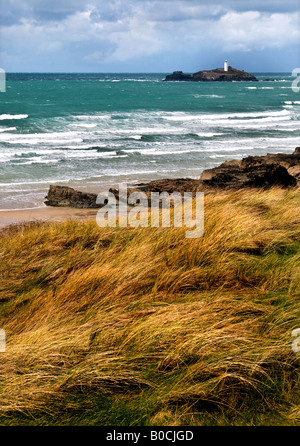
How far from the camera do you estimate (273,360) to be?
118 inches

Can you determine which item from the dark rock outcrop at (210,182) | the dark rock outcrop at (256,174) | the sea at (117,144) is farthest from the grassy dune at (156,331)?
the sea at (117,144)

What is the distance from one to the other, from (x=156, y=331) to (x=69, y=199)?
1033 centimetres

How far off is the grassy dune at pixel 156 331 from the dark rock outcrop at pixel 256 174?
4.75 m

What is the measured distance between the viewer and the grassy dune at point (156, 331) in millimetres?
2811

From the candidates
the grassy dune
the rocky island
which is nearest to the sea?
the grassy dune

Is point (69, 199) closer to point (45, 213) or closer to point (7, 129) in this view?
point (45, 213)

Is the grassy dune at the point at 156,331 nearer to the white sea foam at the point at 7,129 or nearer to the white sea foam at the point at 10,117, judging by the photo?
the white sea foam at the point at 7,129

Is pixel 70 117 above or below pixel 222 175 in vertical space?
above

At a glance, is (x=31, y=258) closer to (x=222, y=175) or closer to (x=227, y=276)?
(x=227, y=276)

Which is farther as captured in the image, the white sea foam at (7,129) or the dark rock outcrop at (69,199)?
the white sea foam at (7,129)

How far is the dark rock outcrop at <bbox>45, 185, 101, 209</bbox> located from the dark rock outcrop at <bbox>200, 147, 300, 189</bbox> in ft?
11.1

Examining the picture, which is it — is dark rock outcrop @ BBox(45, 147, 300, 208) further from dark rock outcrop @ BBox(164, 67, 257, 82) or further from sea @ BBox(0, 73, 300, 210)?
dark rock outcrop @ BBox(164, 67, 257, 82)
